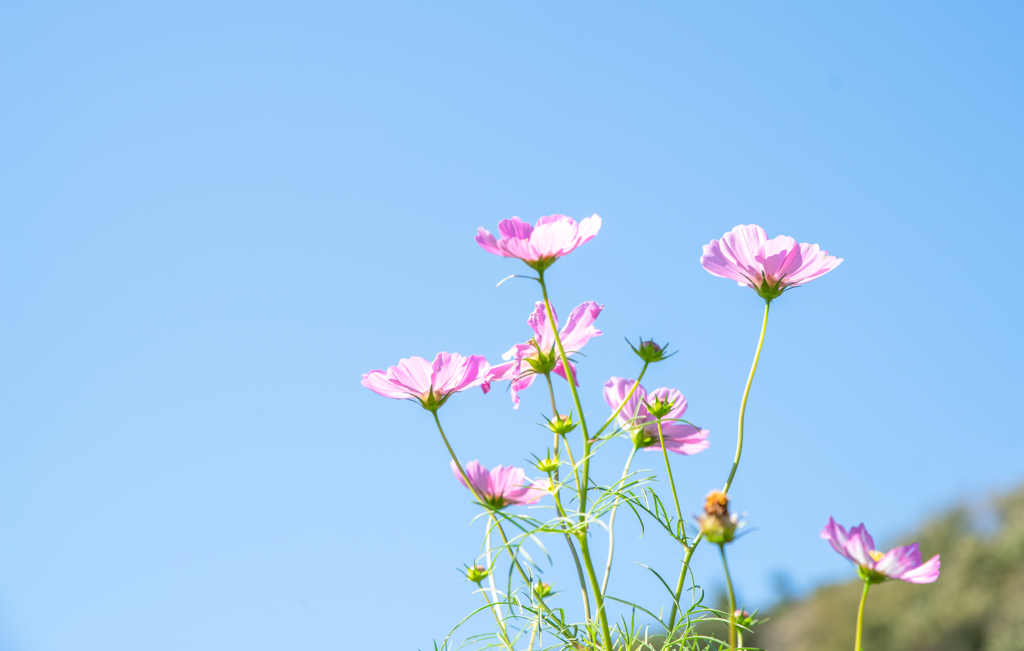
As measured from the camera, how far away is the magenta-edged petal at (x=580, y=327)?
908 mm

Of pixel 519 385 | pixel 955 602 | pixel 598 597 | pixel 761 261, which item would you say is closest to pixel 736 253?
pixel 761 261

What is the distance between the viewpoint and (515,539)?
85 cm

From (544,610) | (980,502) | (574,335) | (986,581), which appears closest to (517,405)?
(574,335)

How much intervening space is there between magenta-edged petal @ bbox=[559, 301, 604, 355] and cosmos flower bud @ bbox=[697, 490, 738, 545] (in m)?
0.25

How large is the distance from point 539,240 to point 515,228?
3 cm

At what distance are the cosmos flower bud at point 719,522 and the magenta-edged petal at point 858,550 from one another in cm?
18

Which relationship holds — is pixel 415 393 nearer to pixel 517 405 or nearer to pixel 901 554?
pixel 517 405

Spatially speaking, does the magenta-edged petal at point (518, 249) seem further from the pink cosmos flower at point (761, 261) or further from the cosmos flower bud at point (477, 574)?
the cosmos flower bud at point (477, 574)

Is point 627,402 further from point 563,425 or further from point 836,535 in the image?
point 836,535

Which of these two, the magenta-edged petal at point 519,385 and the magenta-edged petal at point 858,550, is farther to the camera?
the magenta-edged petal at point 519,385

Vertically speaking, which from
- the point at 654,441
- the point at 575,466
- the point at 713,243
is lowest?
the point at 575,466

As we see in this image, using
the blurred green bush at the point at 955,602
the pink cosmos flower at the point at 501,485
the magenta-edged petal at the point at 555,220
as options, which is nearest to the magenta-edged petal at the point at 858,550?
the pink cosmos flower at the point at 501,485

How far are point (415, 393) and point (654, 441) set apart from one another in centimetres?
31

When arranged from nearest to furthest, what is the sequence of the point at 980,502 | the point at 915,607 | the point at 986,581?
1. the point at 986,581
2. the point at 915,607
3. the point at 980,502
